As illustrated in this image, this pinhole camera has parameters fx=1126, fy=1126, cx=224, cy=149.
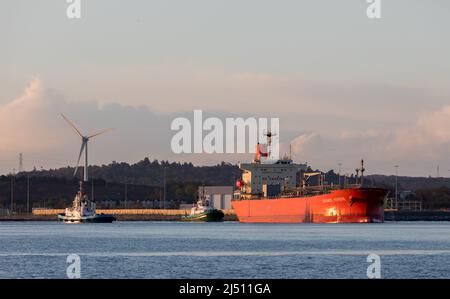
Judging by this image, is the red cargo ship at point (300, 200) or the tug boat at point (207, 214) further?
the tug boat at point (207, 214)

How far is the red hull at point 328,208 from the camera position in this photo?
15212 centimetres

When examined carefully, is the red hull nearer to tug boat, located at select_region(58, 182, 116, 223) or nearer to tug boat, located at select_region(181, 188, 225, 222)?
tug boat, located at select_region(181, 188, 225, 222)

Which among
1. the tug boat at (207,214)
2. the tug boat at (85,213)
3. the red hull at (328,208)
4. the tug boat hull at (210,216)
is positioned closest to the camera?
the red hull at (328,208)

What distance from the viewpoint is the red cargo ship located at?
153125 mm

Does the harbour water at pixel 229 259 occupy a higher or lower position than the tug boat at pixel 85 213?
lower

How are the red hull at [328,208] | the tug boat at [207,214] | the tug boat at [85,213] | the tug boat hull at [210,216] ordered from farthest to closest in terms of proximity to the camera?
1. the tug boat at [207,214]
2. the tug boat hull at [210,216]
3. the tug boat at [85,213]
4. the red hull at [328,208]

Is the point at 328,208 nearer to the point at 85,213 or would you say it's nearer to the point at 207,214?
the point at 207,214

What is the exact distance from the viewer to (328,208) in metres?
160

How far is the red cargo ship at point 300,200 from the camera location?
153125 mm

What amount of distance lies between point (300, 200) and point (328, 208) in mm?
9639

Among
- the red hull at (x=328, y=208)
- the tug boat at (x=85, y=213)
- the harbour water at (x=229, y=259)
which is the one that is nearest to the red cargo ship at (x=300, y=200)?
the red hull at (x=328, y=208)

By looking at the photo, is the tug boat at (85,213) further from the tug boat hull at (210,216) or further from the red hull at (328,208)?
the red hull at (328,208)

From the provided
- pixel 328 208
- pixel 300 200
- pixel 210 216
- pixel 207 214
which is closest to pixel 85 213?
pixel 207 214
